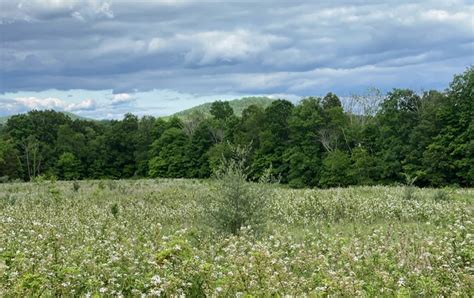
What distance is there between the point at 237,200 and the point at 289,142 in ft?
171

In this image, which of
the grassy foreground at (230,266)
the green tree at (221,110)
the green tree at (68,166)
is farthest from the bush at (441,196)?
the green tree at (68,166)

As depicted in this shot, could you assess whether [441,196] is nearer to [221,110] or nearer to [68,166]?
[221,110]

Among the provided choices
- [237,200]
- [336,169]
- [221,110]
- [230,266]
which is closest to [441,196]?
[237,200]

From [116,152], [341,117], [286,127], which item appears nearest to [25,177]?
[116,152]

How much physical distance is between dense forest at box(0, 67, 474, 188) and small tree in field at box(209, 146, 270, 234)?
31.9 metres

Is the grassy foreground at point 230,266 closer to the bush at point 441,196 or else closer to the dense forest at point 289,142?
the bush at point 441,196

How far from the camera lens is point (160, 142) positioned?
85.0m

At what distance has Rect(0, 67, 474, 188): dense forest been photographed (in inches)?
2213

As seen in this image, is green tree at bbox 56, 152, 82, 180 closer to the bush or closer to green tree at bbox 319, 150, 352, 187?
green tree at bbox 319, 150, 352, 187

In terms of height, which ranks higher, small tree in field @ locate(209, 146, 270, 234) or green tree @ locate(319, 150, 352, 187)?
small tree in field @ locate(209, 146, 270, 234)

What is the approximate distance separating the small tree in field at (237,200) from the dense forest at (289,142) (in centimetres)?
3187

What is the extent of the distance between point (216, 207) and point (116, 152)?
235 ft

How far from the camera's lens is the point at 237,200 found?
1656 cm

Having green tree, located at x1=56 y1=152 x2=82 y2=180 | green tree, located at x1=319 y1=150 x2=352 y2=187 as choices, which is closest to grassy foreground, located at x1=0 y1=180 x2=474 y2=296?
green tree, located at x1=319 y1=150 x2=352 y2=187
